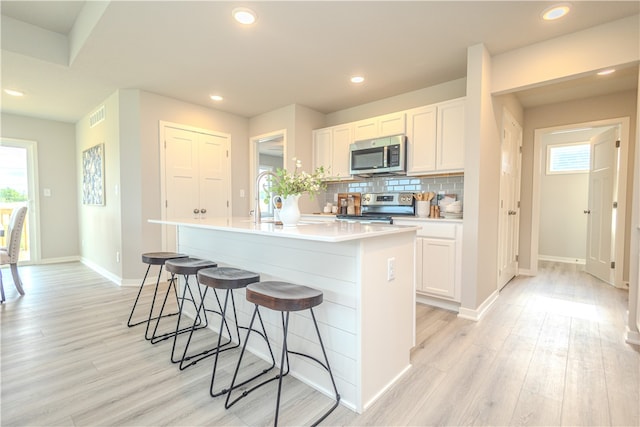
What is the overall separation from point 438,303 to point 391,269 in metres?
1.80

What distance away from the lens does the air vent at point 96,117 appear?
4425mm

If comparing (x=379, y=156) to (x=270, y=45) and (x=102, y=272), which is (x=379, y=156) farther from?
(x=102, y=272)

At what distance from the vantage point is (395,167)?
3637mm

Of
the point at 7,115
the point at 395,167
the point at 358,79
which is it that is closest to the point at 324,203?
the point at 395,167

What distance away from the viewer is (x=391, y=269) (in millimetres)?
1787

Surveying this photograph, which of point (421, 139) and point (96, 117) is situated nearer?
point (421, 139)

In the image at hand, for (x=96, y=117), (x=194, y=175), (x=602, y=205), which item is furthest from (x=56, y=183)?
(x=602, y=205)

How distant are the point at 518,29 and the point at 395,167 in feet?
5.42

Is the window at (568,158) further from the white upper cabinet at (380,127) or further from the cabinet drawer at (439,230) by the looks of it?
the cabinet drawer at (439,230)

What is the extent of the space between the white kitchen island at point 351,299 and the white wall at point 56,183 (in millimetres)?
4996

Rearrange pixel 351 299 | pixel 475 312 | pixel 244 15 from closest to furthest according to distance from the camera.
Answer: pixel 351 299, pixel 244 15, pixel 475 312

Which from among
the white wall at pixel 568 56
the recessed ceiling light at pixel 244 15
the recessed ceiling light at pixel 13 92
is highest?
the recessed ceiling light at pixel 244 15

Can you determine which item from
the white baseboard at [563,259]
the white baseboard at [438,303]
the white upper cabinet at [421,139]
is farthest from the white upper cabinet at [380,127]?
the white baseboard at [563,259]

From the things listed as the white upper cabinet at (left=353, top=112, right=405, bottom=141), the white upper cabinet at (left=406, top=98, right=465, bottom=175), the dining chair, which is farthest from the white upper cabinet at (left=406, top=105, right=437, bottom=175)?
the dining chair
